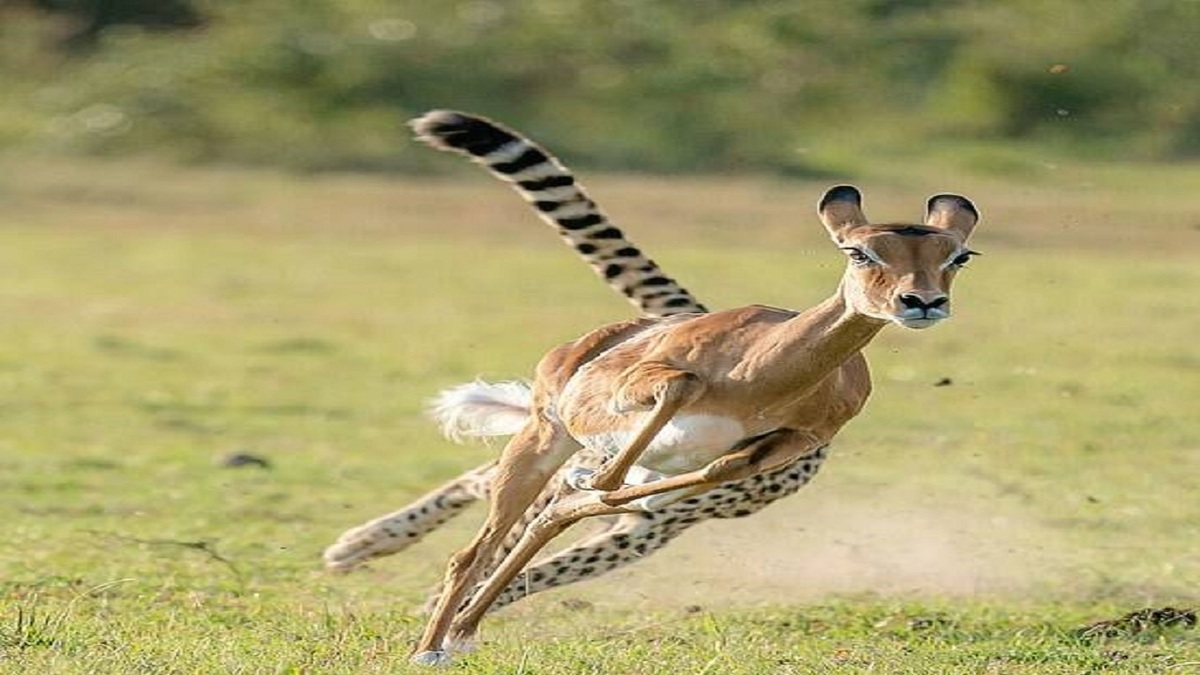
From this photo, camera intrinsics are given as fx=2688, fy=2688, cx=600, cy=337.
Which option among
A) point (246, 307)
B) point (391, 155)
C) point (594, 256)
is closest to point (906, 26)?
point (391, 155)

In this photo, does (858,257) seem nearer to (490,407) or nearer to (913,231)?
(913,231)

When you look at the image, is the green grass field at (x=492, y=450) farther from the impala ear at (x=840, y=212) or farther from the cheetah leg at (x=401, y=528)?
the impala ear at (x=840, y=212)

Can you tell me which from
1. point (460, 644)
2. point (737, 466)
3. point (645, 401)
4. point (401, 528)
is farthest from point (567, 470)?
point (401, 528)

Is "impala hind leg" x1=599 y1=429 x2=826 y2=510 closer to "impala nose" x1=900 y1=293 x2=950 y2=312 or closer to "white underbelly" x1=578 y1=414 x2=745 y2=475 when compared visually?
"white underbelly" x1=578 y1=414 x2=745 y2=475

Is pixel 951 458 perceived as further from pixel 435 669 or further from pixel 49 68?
pixel 49 68

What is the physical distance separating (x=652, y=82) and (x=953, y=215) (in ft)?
62.0

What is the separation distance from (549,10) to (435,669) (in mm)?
20238

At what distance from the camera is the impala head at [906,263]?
186 inches

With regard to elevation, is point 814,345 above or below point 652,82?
above

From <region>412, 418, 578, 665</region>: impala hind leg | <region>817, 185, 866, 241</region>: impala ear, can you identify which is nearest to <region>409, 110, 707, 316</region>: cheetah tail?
<region>412, 418, 578, 665</region>: impala hind leg

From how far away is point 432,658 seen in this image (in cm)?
546

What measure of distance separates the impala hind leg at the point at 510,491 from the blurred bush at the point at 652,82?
1658 centimetres

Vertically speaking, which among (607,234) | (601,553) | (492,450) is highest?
(607,234)

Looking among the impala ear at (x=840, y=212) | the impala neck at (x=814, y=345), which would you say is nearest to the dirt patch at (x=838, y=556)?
the impala neck at (x=814, y=345)
